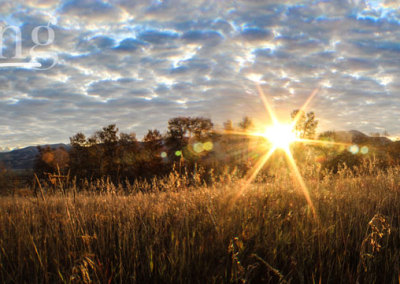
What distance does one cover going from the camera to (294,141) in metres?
33.2

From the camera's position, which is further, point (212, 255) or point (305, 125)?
point (305, 125)

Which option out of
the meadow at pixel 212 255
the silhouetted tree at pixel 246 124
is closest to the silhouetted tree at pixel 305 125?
the silhouetted tree at pixel 246 124

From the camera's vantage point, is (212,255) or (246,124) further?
(246,124)

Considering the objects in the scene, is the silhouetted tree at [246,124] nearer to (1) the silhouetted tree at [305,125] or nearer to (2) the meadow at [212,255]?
(1) the silhouetted tree at [305,125]

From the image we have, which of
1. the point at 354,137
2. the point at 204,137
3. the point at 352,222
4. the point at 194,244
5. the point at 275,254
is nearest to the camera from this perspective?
the point at 275,254

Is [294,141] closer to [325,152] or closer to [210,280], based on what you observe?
[325,152]

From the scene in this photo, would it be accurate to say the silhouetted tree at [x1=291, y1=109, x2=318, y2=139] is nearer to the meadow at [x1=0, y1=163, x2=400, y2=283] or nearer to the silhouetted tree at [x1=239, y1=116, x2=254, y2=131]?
the silhouetted tree at [x1=239, y1=116, x2=254, y2=131]

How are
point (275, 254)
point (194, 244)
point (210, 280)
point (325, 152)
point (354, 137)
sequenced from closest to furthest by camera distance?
point (210, 280)
point (275, 254)
point (194, 244)
point (325, 152)
point (354, 137)

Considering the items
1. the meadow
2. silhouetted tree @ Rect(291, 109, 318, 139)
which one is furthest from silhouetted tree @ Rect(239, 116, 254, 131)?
the meadow

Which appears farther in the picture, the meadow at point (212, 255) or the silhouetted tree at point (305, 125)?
the silhouetted tree at point (305, 125)

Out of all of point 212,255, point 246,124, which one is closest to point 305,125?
point 246,124

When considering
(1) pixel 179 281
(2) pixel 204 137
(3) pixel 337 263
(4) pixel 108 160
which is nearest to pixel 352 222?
(3) pixel 337 263

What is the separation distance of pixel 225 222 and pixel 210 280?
4.09 ft

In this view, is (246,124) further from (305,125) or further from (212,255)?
(212,255)
